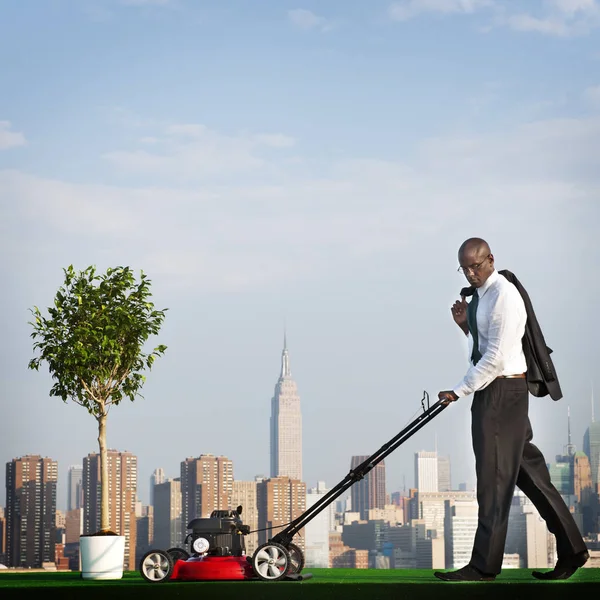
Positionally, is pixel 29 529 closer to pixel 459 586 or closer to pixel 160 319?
pixel 160 319

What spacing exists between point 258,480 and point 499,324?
41.0 metres

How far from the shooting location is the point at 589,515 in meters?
13.0

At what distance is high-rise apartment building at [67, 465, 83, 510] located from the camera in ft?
153

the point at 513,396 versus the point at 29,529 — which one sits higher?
the point at 513,396

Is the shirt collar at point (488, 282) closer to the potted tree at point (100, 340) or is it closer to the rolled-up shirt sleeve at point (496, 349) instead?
the rolled-up shirt sleeve at point (496, 349)

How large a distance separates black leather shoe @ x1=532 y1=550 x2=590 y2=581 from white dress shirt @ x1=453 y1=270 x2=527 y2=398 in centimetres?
102

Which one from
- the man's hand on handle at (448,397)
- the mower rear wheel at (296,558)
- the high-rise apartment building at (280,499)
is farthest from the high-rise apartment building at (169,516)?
the man's hand on handle at (448,397)

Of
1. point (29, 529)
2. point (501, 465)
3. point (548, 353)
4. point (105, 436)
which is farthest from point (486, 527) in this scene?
point (29, 529)

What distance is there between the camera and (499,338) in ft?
16.2

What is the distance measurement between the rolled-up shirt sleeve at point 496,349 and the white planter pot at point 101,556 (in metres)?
3.20

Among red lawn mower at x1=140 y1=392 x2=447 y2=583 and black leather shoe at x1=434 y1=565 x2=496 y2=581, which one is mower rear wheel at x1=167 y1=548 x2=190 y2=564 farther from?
black leather shoe at x1=434 y1=565 x2=496 y2=581

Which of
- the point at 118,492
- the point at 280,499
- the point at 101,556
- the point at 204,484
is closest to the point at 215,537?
the point at 101,556

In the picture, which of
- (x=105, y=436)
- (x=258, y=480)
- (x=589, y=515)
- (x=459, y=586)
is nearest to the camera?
(x=459, y=586)

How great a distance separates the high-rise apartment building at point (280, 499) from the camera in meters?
38.1
